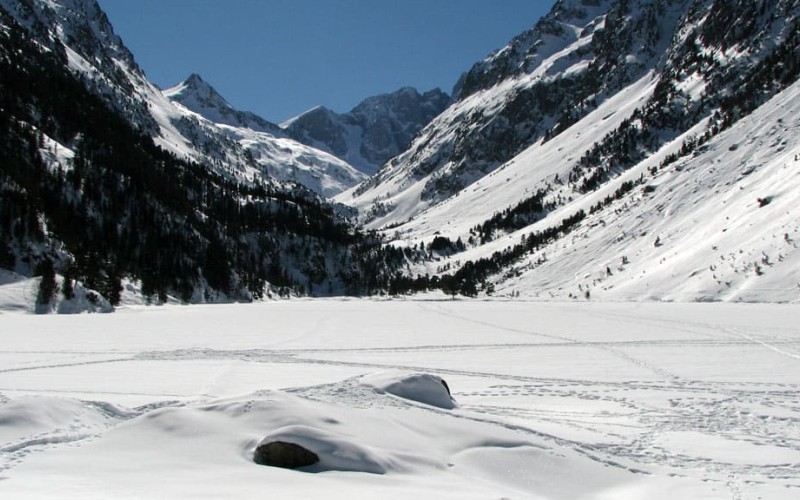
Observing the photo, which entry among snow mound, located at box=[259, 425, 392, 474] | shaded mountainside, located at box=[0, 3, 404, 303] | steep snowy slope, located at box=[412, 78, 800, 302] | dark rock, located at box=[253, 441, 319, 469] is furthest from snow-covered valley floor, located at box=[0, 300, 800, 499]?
shaded mountainside, located at box=[0, 3, 404, 303]

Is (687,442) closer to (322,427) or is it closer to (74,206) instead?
(322,427)

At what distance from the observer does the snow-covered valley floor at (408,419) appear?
7.99 metres

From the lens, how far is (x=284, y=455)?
8.38 metres

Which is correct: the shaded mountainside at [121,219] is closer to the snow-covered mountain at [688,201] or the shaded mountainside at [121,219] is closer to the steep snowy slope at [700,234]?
the snow-covered mountain at [688,201]

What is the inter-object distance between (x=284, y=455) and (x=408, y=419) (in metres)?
3.28

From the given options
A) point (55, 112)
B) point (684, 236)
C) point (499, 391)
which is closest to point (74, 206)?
point (55, 112)

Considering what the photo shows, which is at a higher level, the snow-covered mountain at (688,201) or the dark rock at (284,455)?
the snow-covered mountain at (688,201)

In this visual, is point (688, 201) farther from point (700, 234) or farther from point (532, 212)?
point (532, 212)

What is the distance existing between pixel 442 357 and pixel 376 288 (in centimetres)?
14467

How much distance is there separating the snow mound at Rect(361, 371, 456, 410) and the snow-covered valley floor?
60mm

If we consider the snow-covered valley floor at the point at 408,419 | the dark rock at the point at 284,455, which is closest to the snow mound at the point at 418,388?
the snow-covered valley floor at the point at 408,419

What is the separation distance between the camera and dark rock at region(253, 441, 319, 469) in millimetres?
8344

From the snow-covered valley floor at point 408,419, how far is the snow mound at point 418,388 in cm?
6

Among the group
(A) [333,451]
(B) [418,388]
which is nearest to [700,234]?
(B) [418,388]
